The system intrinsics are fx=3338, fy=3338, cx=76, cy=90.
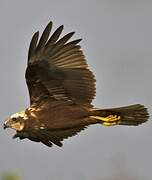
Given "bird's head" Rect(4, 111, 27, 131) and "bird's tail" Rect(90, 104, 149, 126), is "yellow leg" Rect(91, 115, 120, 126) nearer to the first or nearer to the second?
"bird's tail" Rect(90, 104, 149, 126)

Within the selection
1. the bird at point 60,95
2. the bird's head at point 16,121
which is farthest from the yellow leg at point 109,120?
the bird's head at point 16,121

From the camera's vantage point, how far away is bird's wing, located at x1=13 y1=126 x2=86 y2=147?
49094 millimetres

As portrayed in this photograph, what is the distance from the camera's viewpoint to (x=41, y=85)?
49062 millimetres

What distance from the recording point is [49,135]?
49.3 m

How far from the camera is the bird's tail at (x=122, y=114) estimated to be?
48875 mm

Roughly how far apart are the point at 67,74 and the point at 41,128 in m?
0.90

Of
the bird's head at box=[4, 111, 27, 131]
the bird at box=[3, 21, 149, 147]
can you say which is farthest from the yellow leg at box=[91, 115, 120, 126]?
the bird's head at box=[4, 111, 27, 131]

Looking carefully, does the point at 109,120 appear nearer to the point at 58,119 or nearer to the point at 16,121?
the point at 58,119

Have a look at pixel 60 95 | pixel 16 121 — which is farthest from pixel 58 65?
pixel 16 121

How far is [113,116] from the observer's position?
4897 centimetres

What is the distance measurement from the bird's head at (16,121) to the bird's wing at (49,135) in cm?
16

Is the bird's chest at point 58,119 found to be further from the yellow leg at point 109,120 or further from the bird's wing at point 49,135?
the yellow leg at point 109,120

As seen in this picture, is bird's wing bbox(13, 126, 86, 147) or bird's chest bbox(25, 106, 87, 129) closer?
bird's chest bbox(25, 106, 87, 129)

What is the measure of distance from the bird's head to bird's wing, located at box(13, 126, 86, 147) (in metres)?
0.16
